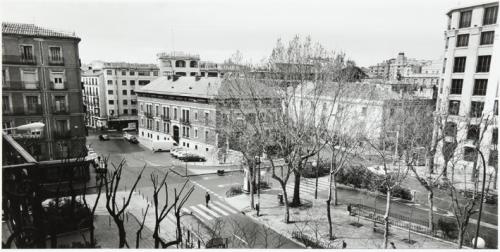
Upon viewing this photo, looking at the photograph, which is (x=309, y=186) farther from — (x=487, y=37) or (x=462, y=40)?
(x=487, y=37)

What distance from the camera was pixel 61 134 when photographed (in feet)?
87.1

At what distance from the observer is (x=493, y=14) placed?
2784 cm

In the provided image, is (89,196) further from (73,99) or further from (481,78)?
(481,78)

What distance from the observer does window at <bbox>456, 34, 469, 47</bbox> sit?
98.6ft

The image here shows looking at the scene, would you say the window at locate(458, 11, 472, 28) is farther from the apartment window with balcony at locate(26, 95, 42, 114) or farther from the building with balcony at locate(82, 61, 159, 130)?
the building with balcony at locate(82, 61, 159, 130)

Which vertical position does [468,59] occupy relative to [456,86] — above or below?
above

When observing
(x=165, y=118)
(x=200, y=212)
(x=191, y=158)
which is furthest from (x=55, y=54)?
(x=165, y=118)

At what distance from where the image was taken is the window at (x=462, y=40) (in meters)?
30.0

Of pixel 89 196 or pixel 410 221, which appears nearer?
pixel 410 221

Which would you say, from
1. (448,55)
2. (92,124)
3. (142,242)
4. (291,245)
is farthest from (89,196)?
(92,124)

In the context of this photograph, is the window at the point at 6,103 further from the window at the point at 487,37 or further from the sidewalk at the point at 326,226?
the window at the point at 487,37

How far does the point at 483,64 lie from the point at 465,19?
4.36 metres

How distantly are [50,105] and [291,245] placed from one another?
2092 centimetres

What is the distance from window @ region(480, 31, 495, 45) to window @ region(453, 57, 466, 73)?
217 centimetres
